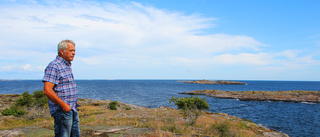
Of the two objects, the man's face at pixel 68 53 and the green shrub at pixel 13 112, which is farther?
the green shrub at pixel 13 112

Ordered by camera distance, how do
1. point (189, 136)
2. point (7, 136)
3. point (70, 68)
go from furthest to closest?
Answer: point (189, 136), point (7, 136), point (70, 68)

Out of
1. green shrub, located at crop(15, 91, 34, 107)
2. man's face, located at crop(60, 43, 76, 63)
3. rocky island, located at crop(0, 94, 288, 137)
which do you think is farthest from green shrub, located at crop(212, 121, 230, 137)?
green shrub, located at crop(15, 91, 34, 107)

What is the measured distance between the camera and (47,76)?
319 centimetres

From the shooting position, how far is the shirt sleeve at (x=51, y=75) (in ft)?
10.4

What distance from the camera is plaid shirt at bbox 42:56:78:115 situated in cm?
323

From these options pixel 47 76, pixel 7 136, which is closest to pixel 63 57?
pixel 47 76

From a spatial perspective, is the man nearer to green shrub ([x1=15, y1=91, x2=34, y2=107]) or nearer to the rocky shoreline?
green shrub ([x1=15, y1=91, x2=34, y2=107])

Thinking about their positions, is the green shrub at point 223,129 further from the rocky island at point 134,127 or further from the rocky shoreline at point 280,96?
the rocky shoreline at point 280,96

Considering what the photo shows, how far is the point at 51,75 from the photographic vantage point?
10.6 ft

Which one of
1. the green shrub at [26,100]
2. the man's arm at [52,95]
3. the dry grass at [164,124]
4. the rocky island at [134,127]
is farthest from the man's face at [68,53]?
the green shrub at [26,100]

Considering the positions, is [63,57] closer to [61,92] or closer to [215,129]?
[61,92]

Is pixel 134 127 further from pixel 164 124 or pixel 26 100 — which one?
pixel 26 100

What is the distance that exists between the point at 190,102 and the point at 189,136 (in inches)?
222

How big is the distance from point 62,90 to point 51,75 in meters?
0.34
